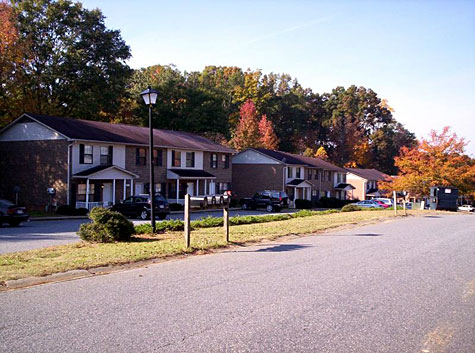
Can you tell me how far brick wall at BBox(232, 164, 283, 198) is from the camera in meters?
54.8

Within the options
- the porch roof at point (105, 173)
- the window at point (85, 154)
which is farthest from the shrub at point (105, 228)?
the window at point (85, 154)

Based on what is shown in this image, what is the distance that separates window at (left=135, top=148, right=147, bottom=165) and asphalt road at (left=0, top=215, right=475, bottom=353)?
29.1 metres

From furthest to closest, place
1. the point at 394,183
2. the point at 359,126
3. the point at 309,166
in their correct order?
the point at 359,126 < the point at 309,166 < the point at 394,183

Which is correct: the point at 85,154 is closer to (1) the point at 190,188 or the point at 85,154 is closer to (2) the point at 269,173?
(1) the point at 190,188

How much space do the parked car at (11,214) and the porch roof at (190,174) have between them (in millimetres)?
20299

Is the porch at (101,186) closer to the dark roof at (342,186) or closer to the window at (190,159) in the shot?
the window at (190,159)

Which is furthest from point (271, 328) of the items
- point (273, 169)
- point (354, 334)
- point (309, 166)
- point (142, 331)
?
point (309, 166)

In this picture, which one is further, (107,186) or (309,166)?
(309,166)

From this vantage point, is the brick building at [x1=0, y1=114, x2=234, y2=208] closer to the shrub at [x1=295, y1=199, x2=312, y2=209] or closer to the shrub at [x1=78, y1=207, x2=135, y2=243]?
the shrub at [x1=295, y1=199, x2=312, y2=209]

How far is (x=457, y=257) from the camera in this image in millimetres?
13070

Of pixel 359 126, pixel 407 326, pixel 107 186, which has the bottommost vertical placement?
pixel 407 326

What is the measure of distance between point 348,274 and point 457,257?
4621 mm

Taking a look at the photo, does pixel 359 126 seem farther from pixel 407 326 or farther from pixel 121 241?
pixel 407 326

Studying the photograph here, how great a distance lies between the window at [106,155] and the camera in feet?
121
